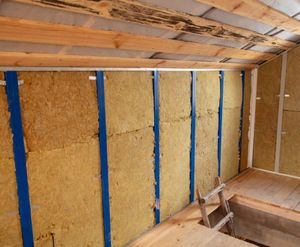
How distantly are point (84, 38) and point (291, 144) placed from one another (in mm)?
3686

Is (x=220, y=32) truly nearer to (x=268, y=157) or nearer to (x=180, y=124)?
(x=180, y=124)

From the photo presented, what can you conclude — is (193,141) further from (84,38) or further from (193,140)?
(84,38)

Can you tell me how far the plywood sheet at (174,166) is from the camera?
2.94 metres

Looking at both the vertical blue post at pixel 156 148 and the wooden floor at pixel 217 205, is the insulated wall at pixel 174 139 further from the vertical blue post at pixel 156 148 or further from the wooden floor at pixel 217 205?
the wooden floor at pixel 217 205

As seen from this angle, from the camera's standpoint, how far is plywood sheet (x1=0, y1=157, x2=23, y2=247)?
1.75 m

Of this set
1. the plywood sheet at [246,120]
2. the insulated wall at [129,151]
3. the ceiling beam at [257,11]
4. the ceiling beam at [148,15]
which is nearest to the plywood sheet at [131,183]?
the insulated wall at [129,151]

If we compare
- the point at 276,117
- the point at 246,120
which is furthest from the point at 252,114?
the point at 276,117

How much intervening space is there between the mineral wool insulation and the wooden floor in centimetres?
13

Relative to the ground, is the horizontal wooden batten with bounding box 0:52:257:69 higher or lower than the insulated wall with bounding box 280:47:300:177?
higher

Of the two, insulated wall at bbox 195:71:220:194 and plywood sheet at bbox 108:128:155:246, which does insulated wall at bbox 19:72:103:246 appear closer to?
plywood sheet at bbox 108:128:155:246

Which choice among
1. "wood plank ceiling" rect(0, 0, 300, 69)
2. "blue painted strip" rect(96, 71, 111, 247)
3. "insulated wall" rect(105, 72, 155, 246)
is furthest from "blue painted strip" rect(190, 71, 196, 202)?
"blue painted strip" rect(96, 71, 111, 247)

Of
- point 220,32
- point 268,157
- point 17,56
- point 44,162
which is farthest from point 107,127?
point 268,157

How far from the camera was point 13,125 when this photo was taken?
1.74m

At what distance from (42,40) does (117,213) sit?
1.68m
